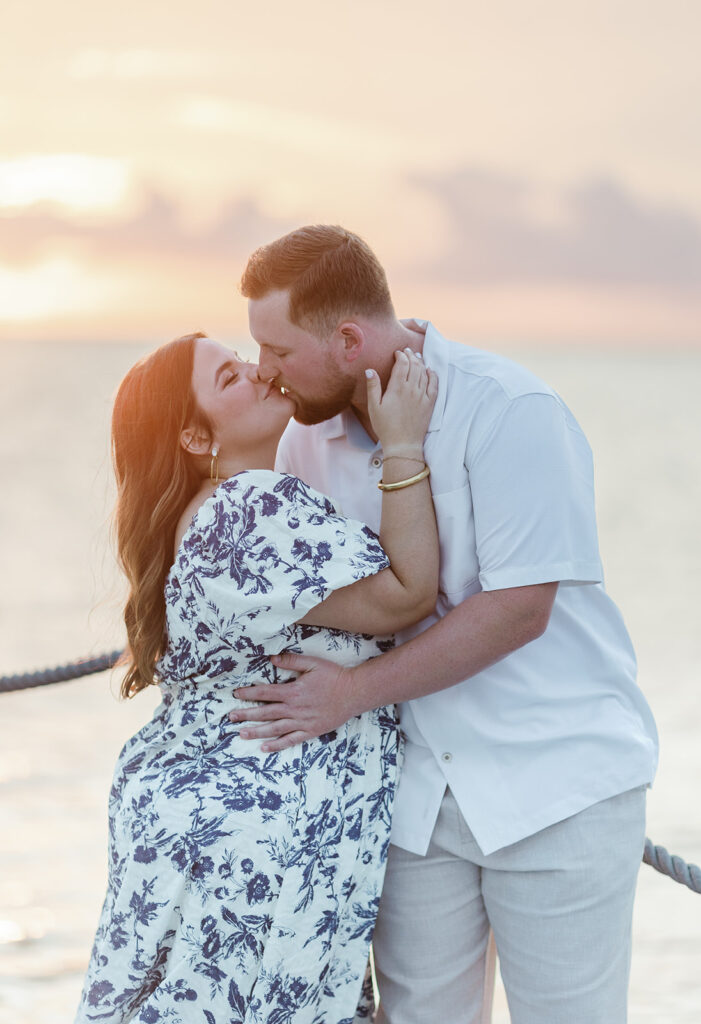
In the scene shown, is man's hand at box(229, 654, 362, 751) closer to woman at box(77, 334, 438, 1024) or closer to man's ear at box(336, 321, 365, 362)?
woman at box(77, 334, 438, 1024)

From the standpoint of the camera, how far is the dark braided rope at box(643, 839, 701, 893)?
2086mm

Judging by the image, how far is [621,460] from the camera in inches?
1037

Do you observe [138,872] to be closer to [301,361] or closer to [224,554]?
[224,554]

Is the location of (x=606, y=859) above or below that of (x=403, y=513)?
below

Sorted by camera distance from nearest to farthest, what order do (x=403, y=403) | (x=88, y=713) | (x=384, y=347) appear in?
(x=403, y=403), (x=384, y=347), (x=88, y=713)

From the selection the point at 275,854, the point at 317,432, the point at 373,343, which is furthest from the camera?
the point at 317,432

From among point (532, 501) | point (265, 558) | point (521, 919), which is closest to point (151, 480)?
point (265, 558)

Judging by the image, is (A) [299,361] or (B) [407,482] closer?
(B) [407,482]

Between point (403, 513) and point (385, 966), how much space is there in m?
0.94

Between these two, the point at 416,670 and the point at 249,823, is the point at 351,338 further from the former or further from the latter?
the point at 249,823

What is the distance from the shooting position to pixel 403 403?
84.7 inches

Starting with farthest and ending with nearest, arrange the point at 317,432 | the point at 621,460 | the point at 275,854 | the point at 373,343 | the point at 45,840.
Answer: the point at 621,460
the point at 45,840
the point at 317,432
the point at 373,343
the point at 275,854

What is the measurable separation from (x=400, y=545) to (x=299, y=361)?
1.44 feet

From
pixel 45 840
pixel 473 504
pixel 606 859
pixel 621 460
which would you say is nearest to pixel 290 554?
pixel 473 504
